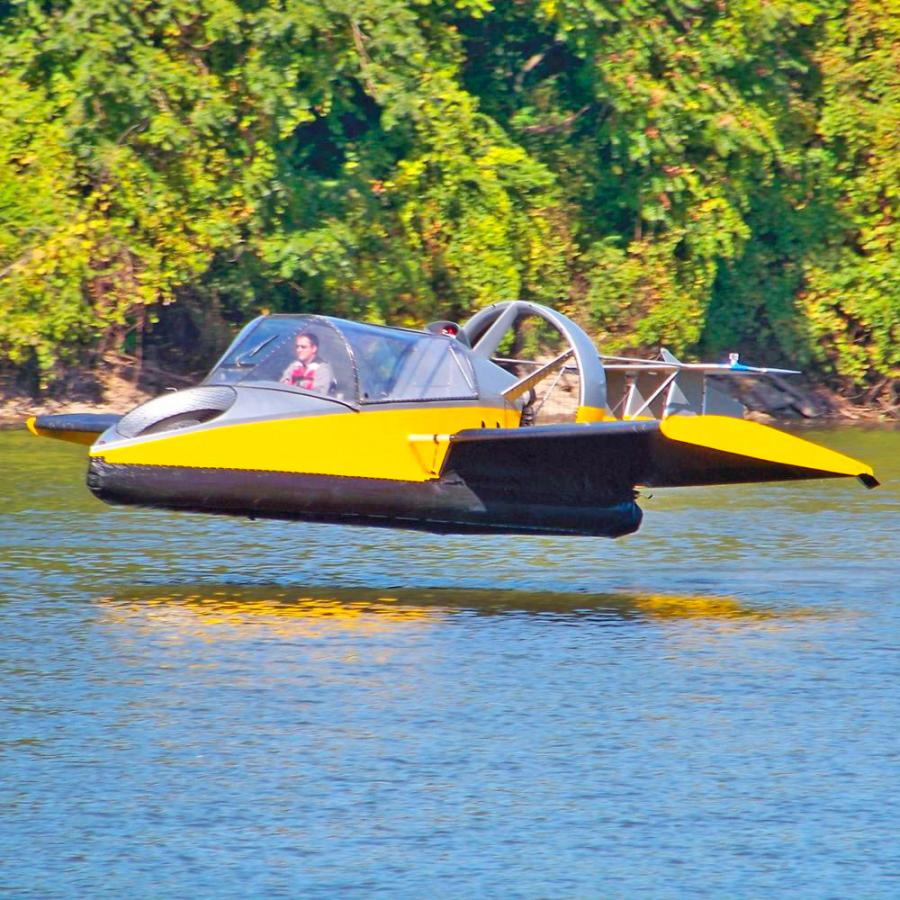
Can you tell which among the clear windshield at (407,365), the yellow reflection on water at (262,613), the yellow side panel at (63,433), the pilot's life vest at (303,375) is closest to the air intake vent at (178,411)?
the pilot's life vest at (303,375)

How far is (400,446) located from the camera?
49.6ft

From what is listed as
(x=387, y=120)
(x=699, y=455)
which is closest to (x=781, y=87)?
(x=387, y=120)

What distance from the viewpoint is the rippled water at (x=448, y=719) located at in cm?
886

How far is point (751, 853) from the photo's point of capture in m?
9.01

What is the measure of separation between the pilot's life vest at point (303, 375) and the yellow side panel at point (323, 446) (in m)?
0.36

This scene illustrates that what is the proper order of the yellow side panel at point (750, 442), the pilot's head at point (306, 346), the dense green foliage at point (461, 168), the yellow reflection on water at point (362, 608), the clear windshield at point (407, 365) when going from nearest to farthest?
the yellow reflection on water at point (362, 608), the yellow side panel at point (750, 442), the pilot's head at point (306, 346), the clear windshield at point (407, 365), the dense green foliage at point (461, 168)

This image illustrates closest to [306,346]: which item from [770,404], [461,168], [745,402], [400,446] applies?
[400,446]

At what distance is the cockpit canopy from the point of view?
14984mm

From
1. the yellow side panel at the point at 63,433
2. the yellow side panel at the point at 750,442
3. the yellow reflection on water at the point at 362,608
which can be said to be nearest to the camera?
the yellow reflection on water at the point at 362,608

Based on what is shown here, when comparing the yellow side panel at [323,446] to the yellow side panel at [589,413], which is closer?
the yellow side panel at [323,446]

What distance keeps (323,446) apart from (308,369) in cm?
71

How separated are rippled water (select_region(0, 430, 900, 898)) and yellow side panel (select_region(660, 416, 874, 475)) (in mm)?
1218

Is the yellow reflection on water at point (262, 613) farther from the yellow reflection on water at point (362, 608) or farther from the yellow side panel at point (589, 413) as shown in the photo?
the yellow side panel at point (589, 413)

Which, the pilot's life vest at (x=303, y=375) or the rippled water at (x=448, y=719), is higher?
the pilot's life vest at (x=303, y=375)
